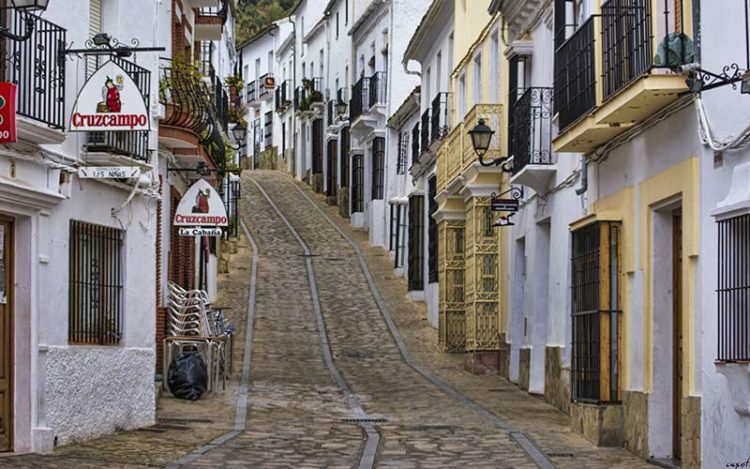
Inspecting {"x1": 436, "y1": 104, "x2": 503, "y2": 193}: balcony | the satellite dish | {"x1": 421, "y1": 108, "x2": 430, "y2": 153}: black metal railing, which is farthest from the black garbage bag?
{"x1": 421, "y1": 108, "x2": 430, "y2": 153}: black metal railing

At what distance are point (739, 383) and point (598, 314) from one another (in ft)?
14.8

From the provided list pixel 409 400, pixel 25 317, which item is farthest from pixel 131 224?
pixel 409 400

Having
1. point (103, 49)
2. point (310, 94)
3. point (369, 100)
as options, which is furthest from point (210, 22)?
point (310, 94)

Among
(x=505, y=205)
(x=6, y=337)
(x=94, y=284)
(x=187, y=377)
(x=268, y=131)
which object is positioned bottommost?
(x=187, y=377)

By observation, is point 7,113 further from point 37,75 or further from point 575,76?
point 575,76

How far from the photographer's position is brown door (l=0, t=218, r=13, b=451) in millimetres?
14141

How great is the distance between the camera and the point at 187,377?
66.0 feet

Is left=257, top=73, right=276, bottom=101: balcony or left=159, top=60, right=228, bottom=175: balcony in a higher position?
left=257, top=73, right=276, bottom=101: balcony

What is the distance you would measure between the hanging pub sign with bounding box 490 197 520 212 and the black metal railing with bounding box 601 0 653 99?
25.1 ft

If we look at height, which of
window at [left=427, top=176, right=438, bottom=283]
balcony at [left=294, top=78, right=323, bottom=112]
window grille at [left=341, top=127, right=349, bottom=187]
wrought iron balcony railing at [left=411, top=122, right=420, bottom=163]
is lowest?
window at [left=427, top=176, right=438, bottom=283]

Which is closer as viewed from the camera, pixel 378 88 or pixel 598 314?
pixel 598 314

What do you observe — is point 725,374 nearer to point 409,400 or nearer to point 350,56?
point 409,400

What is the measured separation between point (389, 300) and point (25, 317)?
20786mm

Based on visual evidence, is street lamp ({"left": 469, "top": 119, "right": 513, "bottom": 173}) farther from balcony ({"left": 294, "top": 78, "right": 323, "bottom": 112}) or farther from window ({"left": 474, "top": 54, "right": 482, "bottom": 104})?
balcony ({"left": 294, "top": 78, "right": 323, "bottom": 112})
